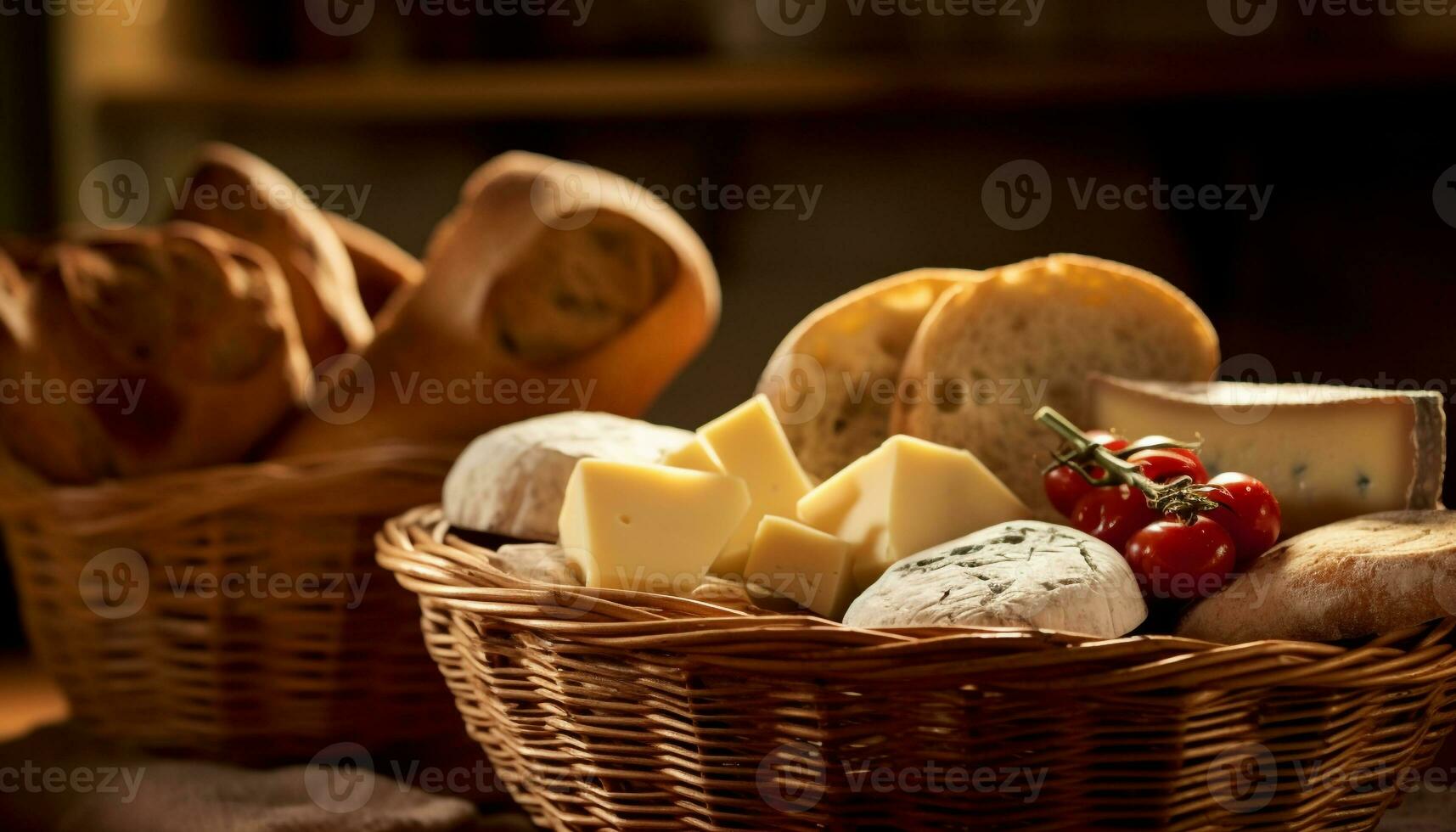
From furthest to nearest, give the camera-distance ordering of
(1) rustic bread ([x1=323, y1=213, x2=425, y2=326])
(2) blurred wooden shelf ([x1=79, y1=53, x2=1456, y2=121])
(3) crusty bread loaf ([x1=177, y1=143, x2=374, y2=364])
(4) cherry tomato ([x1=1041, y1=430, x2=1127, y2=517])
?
(2) blurred wooden shelf ([x1=79, y1=53, x2=1456, y2=121]), (1) rustic bread ([x1=323, y1=213, x2=425, y2=326]), (3) crusty bread loaf ([x1=177, y1=143, x2=374, y2=364]), (4) cherry tomato ([x1=1041, y1=430, x2=1127, y2=517])

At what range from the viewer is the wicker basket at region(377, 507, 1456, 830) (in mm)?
619

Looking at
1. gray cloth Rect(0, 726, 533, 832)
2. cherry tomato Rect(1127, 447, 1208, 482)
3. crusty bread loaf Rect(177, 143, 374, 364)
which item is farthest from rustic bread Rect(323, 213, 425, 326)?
cherry tomato Rect(1127, 447, 1208, 482)

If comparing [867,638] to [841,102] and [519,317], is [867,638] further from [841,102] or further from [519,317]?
[841,102]

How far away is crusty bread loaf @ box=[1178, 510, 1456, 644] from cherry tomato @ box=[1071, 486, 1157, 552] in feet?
0.21

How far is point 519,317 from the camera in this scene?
3.96ft

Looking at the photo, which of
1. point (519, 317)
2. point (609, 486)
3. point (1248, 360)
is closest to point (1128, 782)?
point (609, 486)

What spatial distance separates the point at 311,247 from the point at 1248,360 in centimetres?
146

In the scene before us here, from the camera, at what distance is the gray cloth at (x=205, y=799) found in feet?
3.27

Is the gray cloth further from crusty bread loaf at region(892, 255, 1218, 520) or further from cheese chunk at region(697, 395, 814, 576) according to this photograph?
crusty bread loaf at region(892, 255, 1218, 520)

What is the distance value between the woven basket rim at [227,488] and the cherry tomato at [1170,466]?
0.57 metres

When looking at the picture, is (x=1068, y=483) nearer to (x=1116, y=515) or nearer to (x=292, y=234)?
(x=1116, y=515)

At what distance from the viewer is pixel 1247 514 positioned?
31.4 inches

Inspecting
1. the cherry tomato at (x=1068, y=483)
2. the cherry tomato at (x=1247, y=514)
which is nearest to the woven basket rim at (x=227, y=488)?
the cherry tomato at (x=1068, y=483)

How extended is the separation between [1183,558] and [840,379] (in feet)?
1.28
